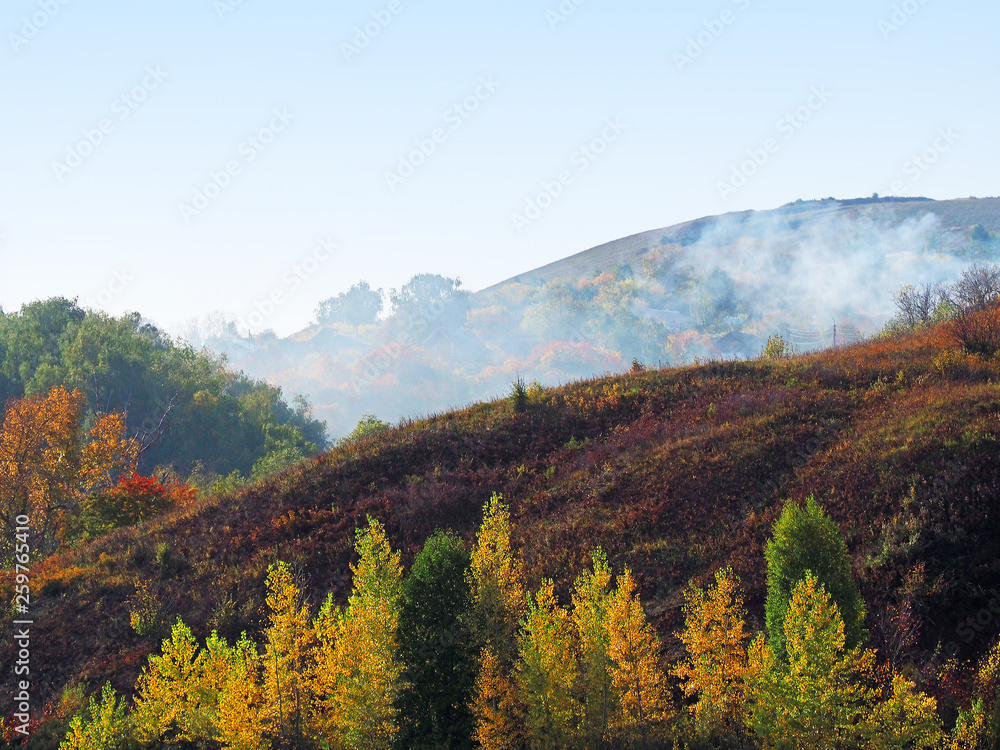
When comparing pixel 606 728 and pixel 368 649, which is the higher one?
pixel 368 649

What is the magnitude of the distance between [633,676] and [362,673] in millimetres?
5770

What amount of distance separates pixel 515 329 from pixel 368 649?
171m

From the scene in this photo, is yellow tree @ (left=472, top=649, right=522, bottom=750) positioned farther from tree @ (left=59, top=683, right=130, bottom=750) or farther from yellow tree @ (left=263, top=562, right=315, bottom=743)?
tree @ (left=59, top=683, right=130, bottom=750)

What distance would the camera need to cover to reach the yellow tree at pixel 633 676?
1397cm

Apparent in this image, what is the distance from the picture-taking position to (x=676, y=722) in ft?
48.7

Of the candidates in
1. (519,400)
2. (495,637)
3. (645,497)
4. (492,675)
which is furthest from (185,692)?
(519,400)

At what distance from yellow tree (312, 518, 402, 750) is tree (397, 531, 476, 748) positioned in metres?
0.32

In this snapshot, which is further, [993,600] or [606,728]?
[993,600]

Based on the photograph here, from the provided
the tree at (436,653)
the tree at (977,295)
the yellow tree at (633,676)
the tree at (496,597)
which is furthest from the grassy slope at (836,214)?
the tree at (436,653)

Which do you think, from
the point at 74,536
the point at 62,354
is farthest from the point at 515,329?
the point at 74,536

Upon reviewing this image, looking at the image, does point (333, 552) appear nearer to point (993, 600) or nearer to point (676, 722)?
point (676, 722)

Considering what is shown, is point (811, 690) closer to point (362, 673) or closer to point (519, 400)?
point (362, 673)

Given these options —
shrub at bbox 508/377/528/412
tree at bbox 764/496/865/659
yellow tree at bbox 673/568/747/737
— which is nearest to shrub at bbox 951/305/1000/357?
shrub at bbox 508/377/528/412

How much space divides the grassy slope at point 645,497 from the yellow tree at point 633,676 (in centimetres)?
343
